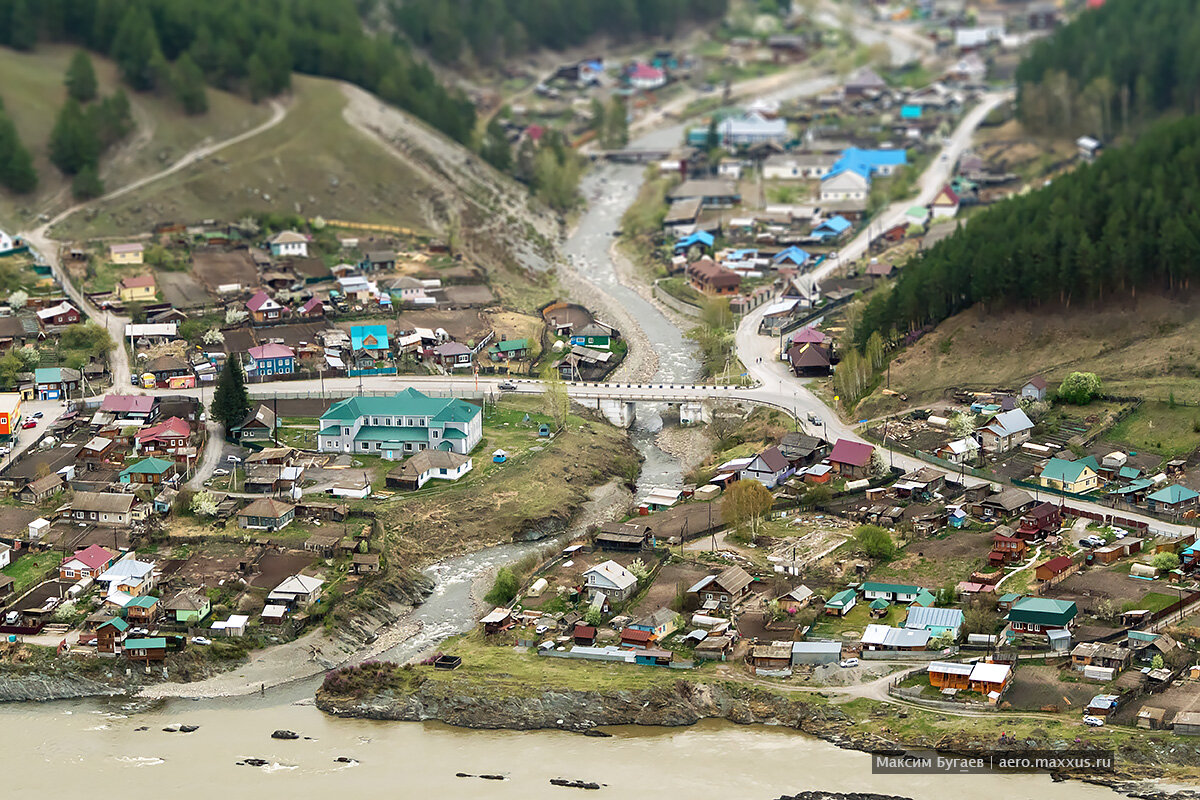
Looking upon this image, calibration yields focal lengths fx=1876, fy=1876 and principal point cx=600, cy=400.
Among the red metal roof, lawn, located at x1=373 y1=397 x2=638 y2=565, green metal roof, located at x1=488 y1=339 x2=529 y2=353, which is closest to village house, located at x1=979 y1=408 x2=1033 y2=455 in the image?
the red metal roof

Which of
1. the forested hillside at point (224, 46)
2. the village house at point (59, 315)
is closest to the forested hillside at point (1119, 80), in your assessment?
the forested hillside at point (224, 46)

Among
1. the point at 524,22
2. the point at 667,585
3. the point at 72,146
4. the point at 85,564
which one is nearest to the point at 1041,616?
the point at 667,585

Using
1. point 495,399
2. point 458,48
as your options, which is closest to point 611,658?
point 495,399

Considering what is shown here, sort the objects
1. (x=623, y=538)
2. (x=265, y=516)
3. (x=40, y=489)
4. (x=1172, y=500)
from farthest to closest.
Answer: (x=40, y=489)
(x=265, y=516)
(x=623, y=538)
(x=1172, y=500)

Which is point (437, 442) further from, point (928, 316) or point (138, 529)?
point (928, 316)

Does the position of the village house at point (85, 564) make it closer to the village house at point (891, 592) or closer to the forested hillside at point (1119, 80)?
the village house at point (891, 592)

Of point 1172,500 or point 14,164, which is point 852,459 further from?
point 14,164

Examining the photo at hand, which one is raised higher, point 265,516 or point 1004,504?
point 265,516
